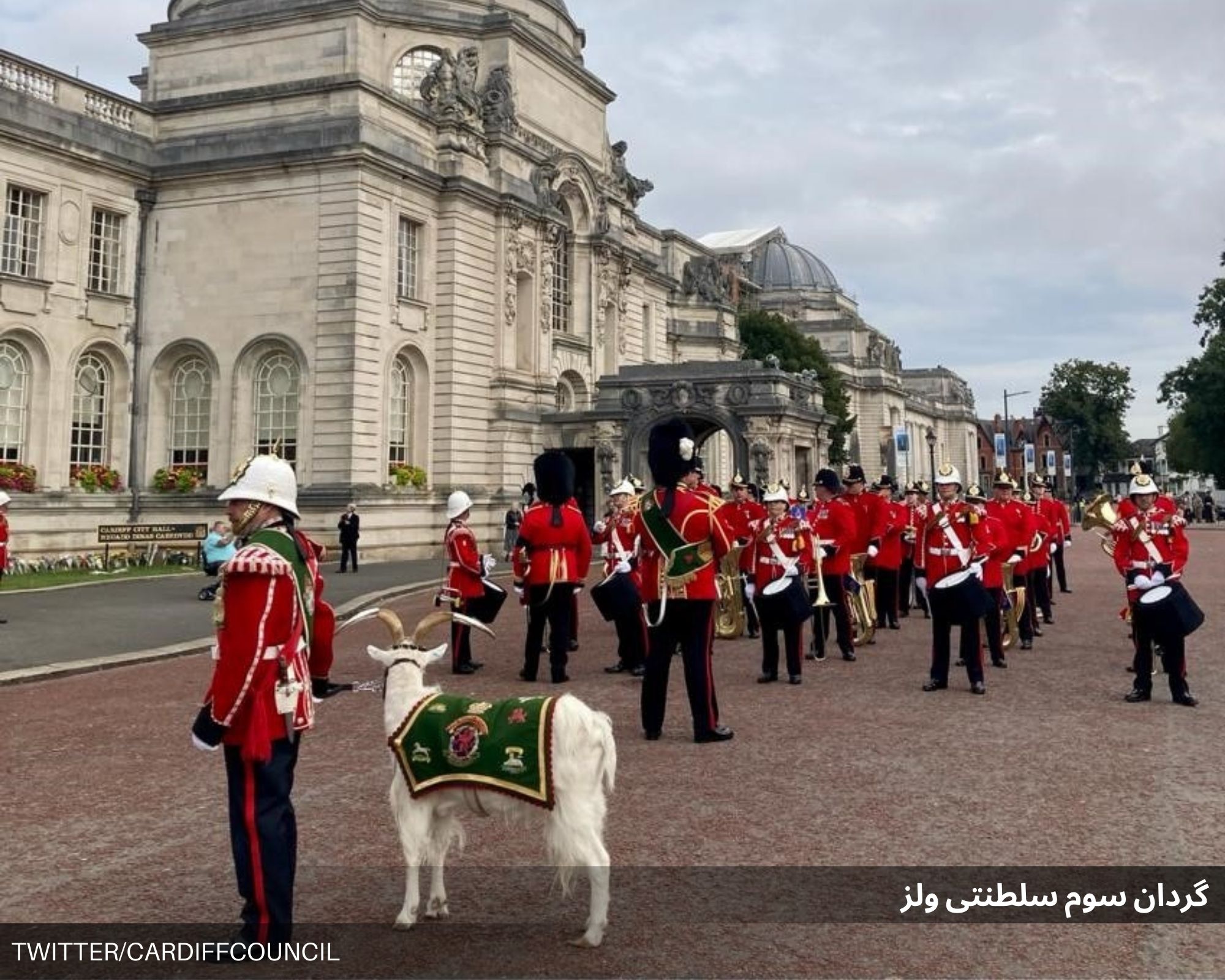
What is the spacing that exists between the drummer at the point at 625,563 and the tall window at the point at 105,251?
68.3 ft

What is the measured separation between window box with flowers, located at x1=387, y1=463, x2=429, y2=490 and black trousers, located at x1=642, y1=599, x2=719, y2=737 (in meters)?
22.0

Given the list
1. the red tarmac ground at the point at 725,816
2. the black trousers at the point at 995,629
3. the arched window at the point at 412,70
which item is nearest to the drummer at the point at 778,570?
the red tarmac ground at the point at 725,816

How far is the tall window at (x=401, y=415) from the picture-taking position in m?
30.0

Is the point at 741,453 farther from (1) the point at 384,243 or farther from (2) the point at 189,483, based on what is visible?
(2) the point at 189,483

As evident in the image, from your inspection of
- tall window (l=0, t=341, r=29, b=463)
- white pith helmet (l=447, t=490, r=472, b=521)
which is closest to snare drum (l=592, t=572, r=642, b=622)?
white pith helmet (l=447, t=490, r=472, b=521)

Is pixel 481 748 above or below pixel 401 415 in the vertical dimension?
below

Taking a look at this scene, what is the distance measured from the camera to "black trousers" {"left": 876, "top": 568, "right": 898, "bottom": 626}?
611 inches

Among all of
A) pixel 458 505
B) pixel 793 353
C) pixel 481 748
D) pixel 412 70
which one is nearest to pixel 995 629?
pixel 458 505

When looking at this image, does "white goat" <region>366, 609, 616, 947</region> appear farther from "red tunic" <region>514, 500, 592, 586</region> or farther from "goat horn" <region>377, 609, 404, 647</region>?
"red tunic" <region>514, 500, 592, 586</region>

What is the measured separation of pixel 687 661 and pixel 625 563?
4044mm

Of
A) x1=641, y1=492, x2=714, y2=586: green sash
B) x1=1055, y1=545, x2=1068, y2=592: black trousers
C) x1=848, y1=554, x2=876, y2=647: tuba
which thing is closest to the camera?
x1=641, y1=492, x2=714, y2=586: green sash

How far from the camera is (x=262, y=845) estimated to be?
4.30 metres

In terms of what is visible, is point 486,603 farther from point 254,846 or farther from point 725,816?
point 254,846

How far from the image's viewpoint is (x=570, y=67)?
3859 centimetres
